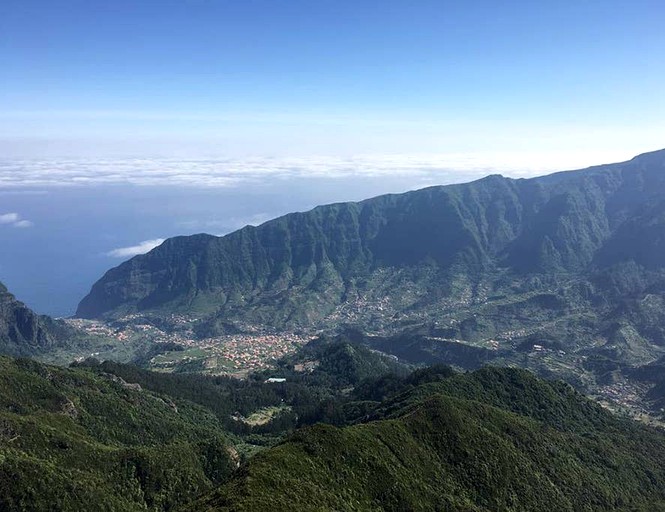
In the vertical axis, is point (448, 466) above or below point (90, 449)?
below

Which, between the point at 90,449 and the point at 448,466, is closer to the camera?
the point at 90,449

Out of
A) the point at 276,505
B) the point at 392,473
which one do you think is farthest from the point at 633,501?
the point at 276,505

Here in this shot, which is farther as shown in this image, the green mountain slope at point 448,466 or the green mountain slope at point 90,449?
the green mountain slope at point 90,449

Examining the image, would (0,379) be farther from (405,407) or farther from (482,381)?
(482,381)

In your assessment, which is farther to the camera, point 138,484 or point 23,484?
point 138,484
